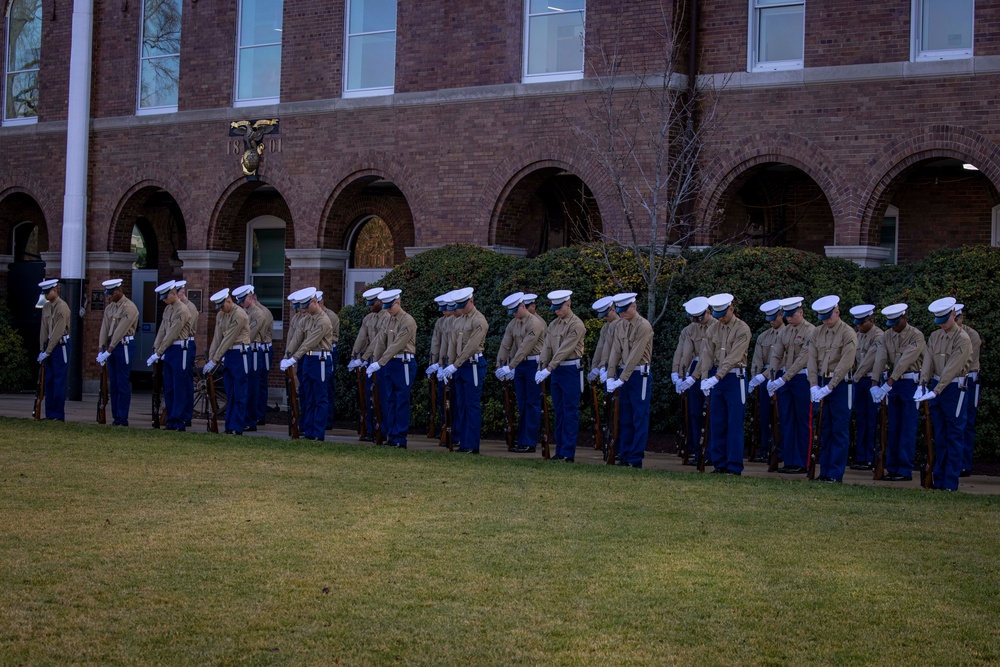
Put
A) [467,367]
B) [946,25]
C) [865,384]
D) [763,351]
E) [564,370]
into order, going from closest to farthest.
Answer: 1. [865,384]
2. [763,351]
3. [564,370]
4. [467,367]
5. [946,25]

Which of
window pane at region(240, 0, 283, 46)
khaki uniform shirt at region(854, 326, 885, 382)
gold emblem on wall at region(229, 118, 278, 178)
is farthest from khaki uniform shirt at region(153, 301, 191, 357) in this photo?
khaki uniform shirt at region(854, 326, 885, 382)

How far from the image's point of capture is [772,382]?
14.7 m

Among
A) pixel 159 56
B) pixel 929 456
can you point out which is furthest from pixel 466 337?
pixel 159 56

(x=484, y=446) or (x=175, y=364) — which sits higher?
(x=175, y=364)

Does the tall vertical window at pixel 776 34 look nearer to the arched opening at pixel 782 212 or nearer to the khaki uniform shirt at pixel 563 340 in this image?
the arched opening at pixel 782 212

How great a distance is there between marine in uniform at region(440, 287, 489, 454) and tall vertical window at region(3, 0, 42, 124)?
15892 millimetres

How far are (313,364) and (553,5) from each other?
316 inches

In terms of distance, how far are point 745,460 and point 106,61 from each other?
55.7 feet

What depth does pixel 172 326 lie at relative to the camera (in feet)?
59.6

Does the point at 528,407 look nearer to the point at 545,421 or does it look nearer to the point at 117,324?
the point at 545,421

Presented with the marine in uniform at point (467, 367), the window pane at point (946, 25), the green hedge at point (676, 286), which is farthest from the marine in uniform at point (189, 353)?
the window pane at point (946, 25)

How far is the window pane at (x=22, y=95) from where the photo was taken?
28766mm

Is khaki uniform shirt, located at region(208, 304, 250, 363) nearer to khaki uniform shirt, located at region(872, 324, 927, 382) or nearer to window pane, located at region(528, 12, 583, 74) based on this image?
window pane, located at region(528, 12, 583, 74)

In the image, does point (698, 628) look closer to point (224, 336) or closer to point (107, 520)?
point (107, 520)
